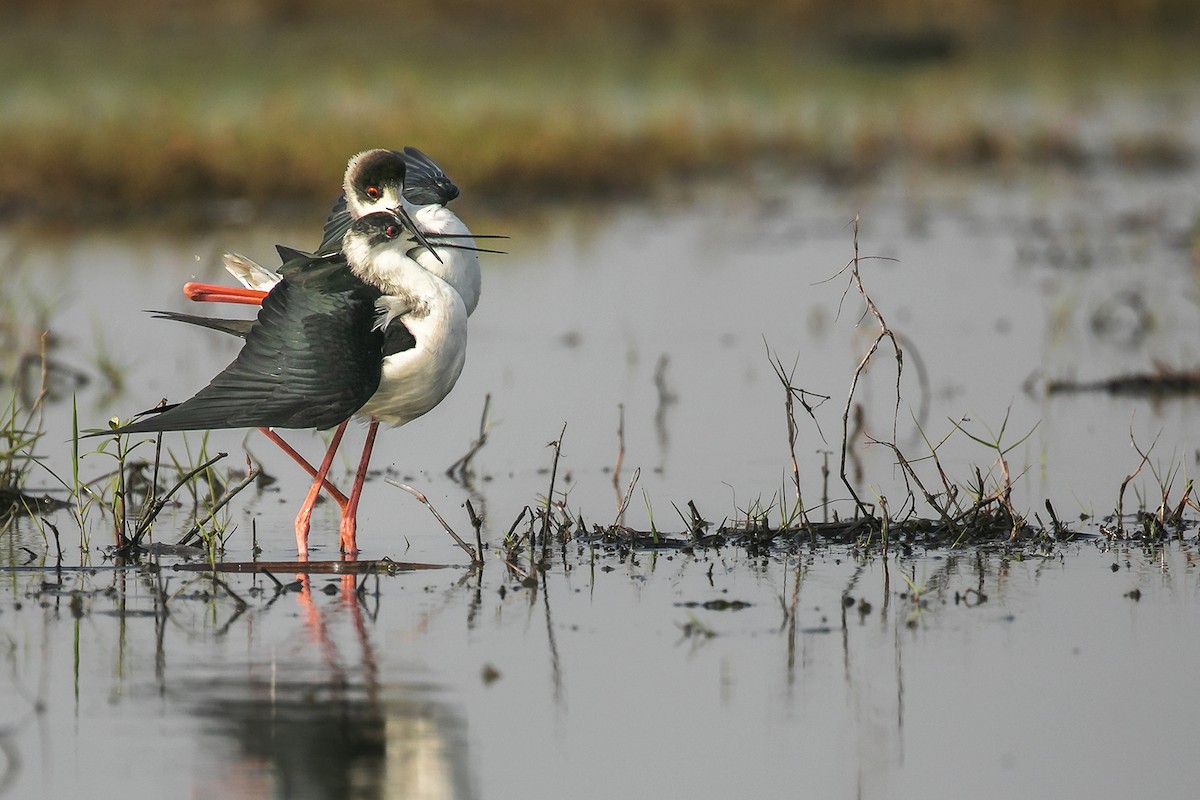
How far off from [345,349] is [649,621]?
4.21ft

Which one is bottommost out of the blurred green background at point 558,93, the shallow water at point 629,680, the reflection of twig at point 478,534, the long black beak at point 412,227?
the shallow water at point 629,680

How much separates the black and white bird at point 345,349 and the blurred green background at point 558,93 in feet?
27.3

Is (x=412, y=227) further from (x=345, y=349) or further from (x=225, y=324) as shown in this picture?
(x=225, y=324)

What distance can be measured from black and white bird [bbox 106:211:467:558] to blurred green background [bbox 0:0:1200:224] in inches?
327

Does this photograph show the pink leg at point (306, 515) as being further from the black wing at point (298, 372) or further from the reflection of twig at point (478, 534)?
the reflection of twig at point (478, 534)

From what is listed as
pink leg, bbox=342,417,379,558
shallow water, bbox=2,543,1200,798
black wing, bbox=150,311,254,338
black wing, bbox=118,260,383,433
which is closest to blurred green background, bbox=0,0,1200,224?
black wing, bbox=150,311,254,338

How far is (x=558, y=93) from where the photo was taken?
20.4m

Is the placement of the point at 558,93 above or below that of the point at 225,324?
above

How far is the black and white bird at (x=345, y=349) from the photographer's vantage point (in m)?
5.50

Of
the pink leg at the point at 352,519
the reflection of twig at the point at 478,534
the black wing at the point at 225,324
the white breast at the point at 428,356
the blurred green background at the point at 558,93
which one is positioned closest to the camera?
the reflection of twig at the point at 478,534

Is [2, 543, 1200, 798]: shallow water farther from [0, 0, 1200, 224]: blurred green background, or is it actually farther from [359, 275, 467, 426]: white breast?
[0, 0, 1200, 224]: blurred green background

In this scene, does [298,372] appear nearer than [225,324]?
Yes

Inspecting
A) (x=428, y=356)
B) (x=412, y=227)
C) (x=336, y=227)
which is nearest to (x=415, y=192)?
(x=336, y=227)

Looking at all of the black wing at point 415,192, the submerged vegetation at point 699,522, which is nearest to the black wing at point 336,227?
the black wing at point 415,192
